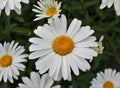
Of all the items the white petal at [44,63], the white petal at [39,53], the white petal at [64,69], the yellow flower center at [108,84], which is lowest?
the white petal at [64,69]

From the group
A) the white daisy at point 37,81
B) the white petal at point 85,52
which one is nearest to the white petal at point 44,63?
the white petal at point 85,52

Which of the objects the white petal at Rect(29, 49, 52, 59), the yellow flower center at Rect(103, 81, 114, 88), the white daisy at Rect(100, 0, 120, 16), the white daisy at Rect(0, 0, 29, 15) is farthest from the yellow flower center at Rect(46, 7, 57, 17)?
the yellow flower center at Rect(103, 81, 114, 88)

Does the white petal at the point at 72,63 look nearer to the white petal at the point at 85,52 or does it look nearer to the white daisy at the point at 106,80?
the white petal at the point at 85,52

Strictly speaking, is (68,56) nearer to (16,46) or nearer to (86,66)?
(86,66)

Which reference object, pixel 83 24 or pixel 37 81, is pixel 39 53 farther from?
pixel 83 24

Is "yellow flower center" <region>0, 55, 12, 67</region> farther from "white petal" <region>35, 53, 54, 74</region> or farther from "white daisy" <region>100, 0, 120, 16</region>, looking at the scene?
"white daisy" <region>100, 0, 120, 16</region>

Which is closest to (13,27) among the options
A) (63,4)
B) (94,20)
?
(63,4)
